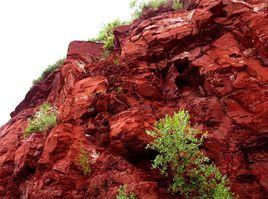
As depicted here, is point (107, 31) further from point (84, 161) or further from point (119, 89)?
point (84, 161)

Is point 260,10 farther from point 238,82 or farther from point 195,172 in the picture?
point 195,172

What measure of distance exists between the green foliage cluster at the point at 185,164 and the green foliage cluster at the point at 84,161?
286cm

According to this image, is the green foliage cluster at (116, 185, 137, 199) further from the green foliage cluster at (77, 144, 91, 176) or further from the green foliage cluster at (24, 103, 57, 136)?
the green foliage cluster at (24, 103, 57, 136)

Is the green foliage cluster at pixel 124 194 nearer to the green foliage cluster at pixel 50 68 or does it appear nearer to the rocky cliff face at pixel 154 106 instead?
the rocky cliff face at pixel 154 106

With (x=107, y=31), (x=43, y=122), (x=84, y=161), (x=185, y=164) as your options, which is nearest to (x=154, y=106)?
(x=84, y=161)

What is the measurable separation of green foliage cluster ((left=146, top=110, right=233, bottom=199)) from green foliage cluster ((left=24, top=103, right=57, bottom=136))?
557 centimetres

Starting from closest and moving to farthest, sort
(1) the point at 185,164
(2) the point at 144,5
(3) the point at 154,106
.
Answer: (1) the point at 185,164 < (3) the point at 154,106 < (2) the point at 144,5

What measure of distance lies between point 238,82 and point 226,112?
1.21 meters

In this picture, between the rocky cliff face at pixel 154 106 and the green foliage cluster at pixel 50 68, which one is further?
the green foliage cluster at pixel 50 68

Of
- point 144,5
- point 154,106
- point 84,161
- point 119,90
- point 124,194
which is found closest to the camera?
point 124,194

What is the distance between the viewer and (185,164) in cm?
1262

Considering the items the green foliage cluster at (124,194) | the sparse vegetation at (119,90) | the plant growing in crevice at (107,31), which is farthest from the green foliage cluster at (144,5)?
the green foliage cluster at (124,194)

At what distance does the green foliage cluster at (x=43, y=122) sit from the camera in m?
16.7

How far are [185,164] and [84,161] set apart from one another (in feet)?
13.1
